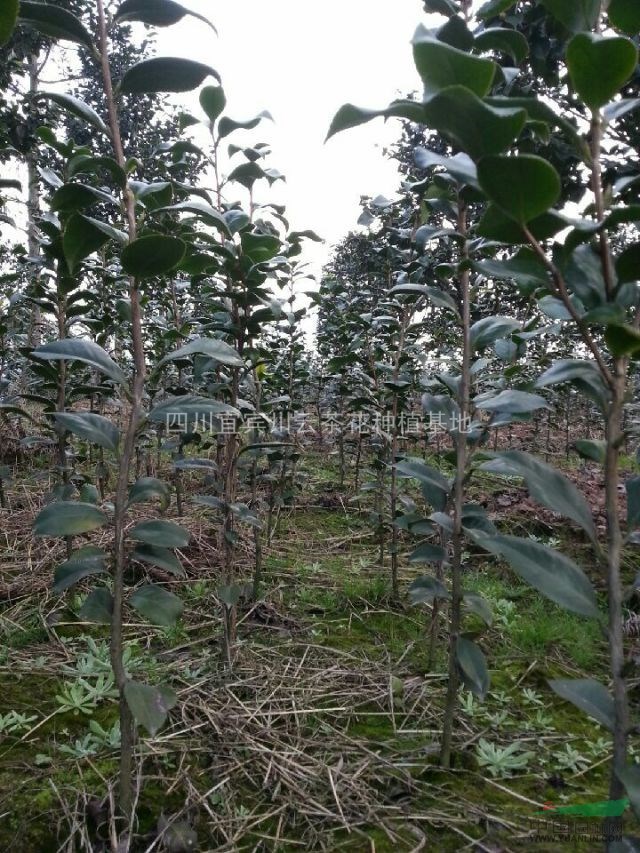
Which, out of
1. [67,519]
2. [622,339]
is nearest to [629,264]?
[622,339]

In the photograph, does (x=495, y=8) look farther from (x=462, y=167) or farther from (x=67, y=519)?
(x=67, y=519)

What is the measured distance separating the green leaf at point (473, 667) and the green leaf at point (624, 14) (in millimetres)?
1284

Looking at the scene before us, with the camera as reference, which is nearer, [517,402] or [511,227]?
[511,227]

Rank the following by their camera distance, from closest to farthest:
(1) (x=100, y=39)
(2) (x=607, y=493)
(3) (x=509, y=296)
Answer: (2) (x=607, y=493) → (1) (x=100, y=39) → (3) (x=509, y=296)

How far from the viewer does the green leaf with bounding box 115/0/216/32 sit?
46.8 inches

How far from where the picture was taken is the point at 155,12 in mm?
1216

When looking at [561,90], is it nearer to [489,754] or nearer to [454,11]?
[454,11]

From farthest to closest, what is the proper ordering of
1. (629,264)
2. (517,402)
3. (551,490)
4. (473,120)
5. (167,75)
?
(167,75)
(517,402)
(551,490)
(629,264)
(473,120)

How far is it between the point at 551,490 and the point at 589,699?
13.5 inches

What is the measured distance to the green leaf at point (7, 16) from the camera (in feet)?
3.05

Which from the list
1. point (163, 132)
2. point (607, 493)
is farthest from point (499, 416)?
point (163, 132)

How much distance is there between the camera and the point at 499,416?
59.6 inches

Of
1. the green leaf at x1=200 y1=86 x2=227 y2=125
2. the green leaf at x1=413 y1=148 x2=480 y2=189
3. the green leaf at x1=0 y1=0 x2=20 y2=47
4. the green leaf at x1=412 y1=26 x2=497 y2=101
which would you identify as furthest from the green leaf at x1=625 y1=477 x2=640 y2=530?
the green leaf at x1=200 y1=86 x2=227 y2=125

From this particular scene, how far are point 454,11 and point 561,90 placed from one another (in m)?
1.03
